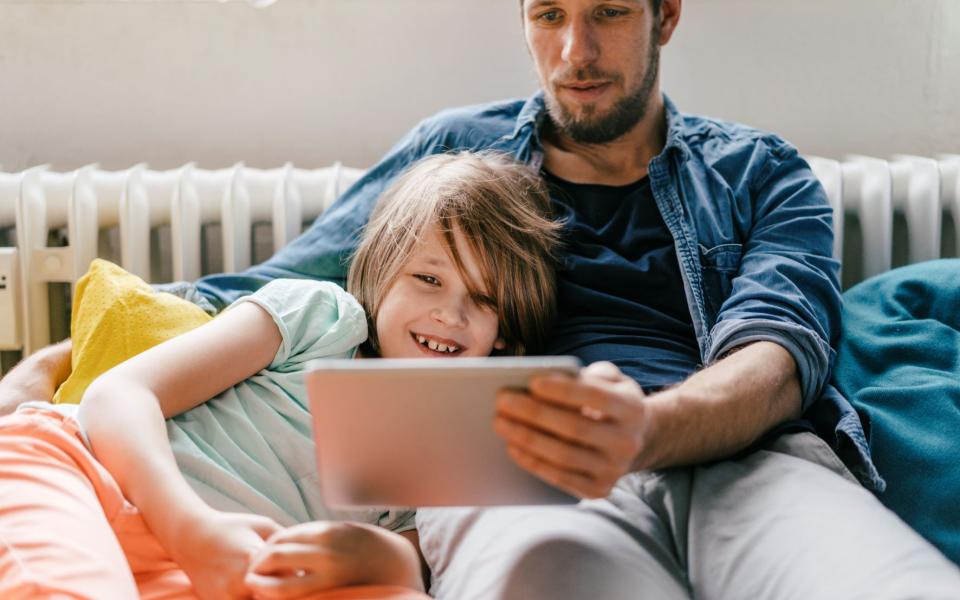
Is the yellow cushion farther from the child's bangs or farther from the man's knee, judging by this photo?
the man's knee

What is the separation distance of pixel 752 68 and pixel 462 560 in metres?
1.33

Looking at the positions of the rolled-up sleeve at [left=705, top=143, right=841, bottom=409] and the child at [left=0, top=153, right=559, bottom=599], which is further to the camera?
the rolled-up sleeve at [left=705, top=143, right=841, bottom=409]

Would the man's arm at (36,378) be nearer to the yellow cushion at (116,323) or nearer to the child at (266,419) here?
the yellow cushion at (116,323)

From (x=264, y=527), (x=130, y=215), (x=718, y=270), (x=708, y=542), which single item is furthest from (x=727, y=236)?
(x=130, y=215)

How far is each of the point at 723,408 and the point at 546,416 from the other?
15.5 inches

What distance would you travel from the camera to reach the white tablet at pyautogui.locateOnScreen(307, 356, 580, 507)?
77 centimetres

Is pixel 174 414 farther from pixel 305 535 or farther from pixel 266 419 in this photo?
pixel 305 535

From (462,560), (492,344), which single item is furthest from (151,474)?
(492,344)

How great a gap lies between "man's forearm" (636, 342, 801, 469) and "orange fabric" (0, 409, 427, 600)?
1.11ft

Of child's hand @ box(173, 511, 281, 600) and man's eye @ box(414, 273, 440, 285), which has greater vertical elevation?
man's eye @ box(414, 273, 440, 285)

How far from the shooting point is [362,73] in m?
1.94

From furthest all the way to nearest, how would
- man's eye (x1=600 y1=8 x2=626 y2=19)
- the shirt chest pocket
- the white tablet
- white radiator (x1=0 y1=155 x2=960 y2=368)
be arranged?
1. white radiator (x1=0 y1=155 x2=960 y2=368)
2. man's eye (x1=600 y1=8 x2=626 y2=19)
3. the shirt chest pocket
4. the white tablet

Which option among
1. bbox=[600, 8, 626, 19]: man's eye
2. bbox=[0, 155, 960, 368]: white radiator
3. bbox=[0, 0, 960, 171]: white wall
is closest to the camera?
bbox=[600, 8, 626, 19]: man's eye

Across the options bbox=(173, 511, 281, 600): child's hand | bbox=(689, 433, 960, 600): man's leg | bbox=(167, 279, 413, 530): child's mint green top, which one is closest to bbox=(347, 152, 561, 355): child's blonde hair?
bbox=(167, 279, 413, 530): child's mint green top
